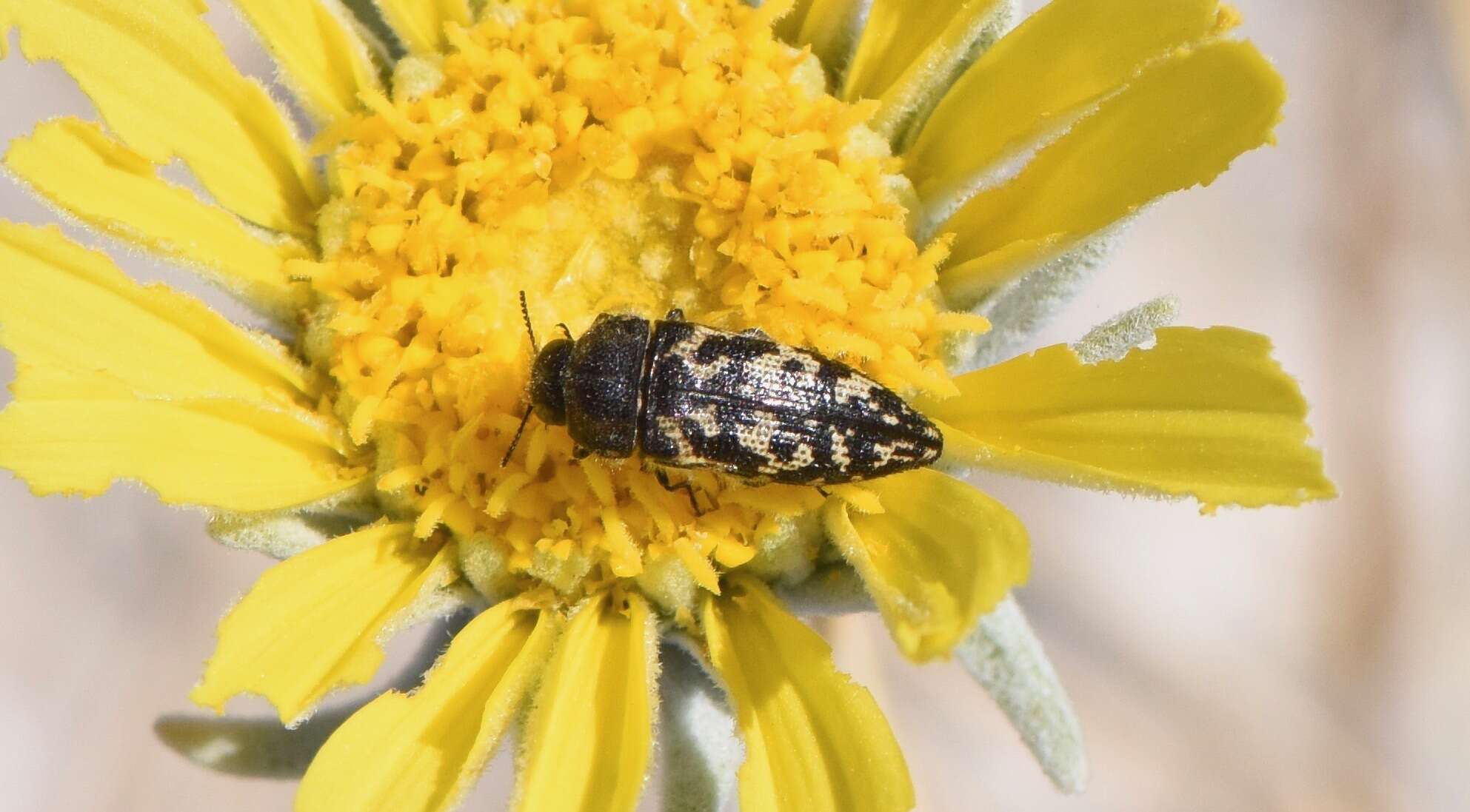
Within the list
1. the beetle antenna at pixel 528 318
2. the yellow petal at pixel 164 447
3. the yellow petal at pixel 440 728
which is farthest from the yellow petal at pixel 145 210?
the yellow petal at pixel 440 728

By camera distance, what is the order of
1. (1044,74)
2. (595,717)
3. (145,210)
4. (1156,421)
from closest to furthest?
(1156,421), (595,717), (1044,74), (145,210)

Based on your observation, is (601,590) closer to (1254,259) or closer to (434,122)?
(434,122)

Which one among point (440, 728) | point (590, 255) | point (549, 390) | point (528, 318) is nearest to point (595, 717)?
point (440, 728)

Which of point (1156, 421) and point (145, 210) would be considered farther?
point (145, 210)

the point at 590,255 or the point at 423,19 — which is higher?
the point at 423,19

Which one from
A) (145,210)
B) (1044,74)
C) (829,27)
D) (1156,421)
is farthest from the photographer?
(829,27)

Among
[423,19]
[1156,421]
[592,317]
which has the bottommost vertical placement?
[1156,421]

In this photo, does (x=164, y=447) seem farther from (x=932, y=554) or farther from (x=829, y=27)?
(x=829, y=27)

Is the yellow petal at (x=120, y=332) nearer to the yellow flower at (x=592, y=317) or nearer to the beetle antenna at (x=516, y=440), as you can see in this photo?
the yellow flower at (x=592, y=317)
